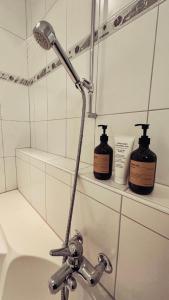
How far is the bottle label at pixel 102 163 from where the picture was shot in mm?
481

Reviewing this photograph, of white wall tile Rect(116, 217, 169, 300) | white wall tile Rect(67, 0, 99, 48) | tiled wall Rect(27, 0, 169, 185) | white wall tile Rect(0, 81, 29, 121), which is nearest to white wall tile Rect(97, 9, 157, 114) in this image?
tiled wall Rect(27, 0, 169, 185)

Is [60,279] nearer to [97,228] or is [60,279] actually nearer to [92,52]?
[97,228]

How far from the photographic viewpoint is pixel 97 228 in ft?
1.62

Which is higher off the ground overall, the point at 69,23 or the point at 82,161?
the point at 69,23

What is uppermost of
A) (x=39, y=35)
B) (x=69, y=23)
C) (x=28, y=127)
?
(x=69, y=23)

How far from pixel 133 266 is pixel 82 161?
18.3 inches

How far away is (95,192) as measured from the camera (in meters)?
0.49

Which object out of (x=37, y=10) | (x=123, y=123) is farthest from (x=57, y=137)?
(x=37, y=10)

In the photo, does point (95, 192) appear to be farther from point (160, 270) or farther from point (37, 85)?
point (37, 85)

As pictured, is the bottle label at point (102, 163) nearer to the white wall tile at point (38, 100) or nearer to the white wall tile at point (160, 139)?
the white wall tile at point (160, 139)

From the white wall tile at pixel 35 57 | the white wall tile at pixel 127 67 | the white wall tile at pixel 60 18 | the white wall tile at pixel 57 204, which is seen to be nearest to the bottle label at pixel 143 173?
the white wall tile at pixel 127 67

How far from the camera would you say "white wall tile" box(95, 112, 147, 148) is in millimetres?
515

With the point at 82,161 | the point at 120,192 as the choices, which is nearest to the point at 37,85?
the point at 82,161

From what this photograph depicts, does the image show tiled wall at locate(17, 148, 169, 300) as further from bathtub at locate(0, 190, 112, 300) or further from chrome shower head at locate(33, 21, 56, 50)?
chrome shower head at locate(33, 21, 56, 50)
